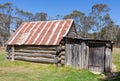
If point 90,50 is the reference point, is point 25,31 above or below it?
above

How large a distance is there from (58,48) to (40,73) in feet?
11.6

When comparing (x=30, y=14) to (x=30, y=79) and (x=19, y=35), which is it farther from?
(x=30, y=79)

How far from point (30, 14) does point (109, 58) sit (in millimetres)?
52144

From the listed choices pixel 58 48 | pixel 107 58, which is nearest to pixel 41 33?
pixel 58 48

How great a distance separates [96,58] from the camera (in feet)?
59.3

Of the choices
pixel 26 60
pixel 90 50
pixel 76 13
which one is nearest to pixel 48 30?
pixel 26 60

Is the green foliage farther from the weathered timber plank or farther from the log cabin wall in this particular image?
the weathered timber plank

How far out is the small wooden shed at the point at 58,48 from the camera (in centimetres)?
1789

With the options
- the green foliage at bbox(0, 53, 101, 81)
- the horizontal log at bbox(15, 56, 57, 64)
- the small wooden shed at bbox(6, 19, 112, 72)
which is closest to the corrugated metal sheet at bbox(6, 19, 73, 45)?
the small wooden shed at bbox(6, 19, 112, 72)

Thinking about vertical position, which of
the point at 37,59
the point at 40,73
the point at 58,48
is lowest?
the point at 40,73

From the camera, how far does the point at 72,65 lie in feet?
60.6

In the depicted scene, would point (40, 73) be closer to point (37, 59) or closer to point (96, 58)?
point (37, 59)

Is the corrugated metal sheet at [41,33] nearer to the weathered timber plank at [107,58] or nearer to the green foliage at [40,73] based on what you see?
the green foliage at [40,73]

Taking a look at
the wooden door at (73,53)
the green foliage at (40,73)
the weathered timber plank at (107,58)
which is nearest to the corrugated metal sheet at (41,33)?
the wooden door at (73,53)
